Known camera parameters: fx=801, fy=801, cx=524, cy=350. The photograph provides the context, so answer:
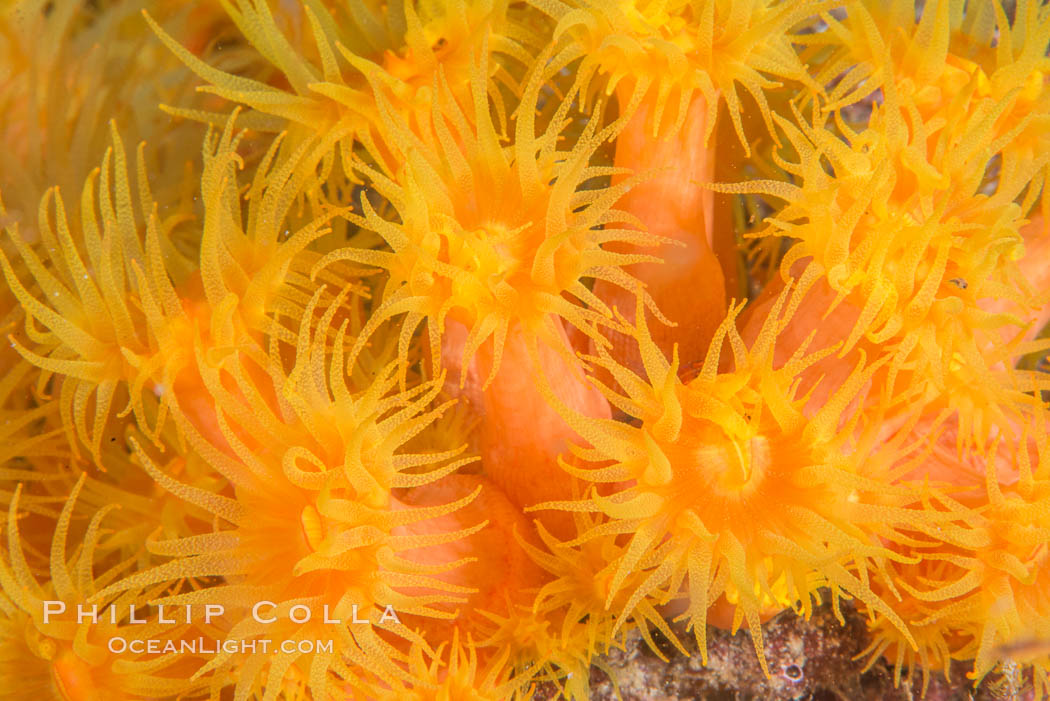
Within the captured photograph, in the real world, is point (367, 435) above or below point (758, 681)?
above

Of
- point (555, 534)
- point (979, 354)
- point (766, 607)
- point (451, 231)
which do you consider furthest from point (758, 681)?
point (451, 231)

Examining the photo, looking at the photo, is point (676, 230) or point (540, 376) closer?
point (540, 376)

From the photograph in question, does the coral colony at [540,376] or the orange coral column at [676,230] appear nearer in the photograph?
the coral colony at [540,376]

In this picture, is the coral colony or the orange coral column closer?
the coral colony

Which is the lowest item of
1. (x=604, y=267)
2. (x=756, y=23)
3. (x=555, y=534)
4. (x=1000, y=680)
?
(x=1000, y=680)

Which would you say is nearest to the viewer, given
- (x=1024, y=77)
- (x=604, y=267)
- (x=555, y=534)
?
(x=604, y=267)

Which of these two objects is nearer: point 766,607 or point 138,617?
point 766,607

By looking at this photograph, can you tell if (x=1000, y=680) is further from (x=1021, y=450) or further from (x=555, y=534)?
(x=555, y=534)

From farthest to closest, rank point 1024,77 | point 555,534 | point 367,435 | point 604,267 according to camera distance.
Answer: point 555,534 < point 1024,77 < point 604,267 < point 367,435
